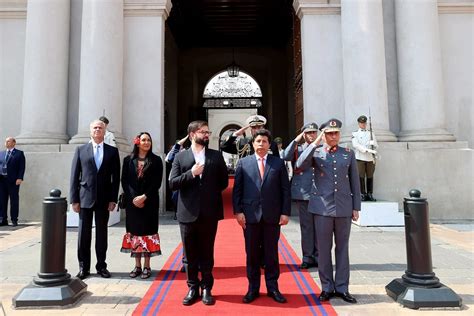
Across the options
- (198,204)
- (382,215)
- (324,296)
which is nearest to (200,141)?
(198,204)

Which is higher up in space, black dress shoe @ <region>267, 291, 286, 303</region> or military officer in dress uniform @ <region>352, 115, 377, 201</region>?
military officer in dress uniform @ <region>352, 115, 377, 201</region>

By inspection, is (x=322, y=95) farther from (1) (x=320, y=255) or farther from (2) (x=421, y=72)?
(1) (x=320, y=255)

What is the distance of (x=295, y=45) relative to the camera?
12.2 metres

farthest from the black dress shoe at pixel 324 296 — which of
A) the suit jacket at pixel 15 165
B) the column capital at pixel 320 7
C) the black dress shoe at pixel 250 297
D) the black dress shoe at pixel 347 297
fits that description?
the column capital at pixel 320 7

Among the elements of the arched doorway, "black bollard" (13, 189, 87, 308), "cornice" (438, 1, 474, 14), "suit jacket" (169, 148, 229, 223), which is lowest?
"black bollard" (13, 189, 87, 308)

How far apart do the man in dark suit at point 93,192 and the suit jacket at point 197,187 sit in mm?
1402

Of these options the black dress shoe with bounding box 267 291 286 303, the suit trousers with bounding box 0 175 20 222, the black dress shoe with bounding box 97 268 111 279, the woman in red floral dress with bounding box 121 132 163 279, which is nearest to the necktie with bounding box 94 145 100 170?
the woman in red floral dress with bounding box 121 132 163 279

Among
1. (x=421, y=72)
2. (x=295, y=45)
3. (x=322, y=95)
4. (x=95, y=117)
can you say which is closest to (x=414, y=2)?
(x=421, y=72)

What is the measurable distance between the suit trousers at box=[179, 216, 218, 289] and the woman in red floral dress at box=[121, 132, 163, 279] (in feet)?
3.11

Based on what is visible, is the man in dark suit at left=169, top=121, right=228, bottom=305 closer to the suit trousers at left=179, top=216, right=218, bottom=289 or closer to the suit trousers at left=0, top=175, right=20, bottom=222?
the suit trousers at left=179, top=216, right=218, bottom=289

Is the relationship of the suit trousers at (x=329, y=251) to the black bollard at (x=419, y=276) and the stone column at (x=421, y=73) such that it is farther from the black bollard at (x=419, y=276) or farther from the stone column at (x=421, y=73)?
the stone column at (x=421, y=73)

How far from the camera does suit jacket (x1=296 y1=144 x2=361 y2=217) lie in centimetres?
363

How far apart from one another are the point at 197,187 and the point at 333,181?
139cm

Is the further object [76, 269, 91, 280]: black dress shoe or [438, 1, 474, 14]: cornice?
[438, 1, 474, 14]: cornice
